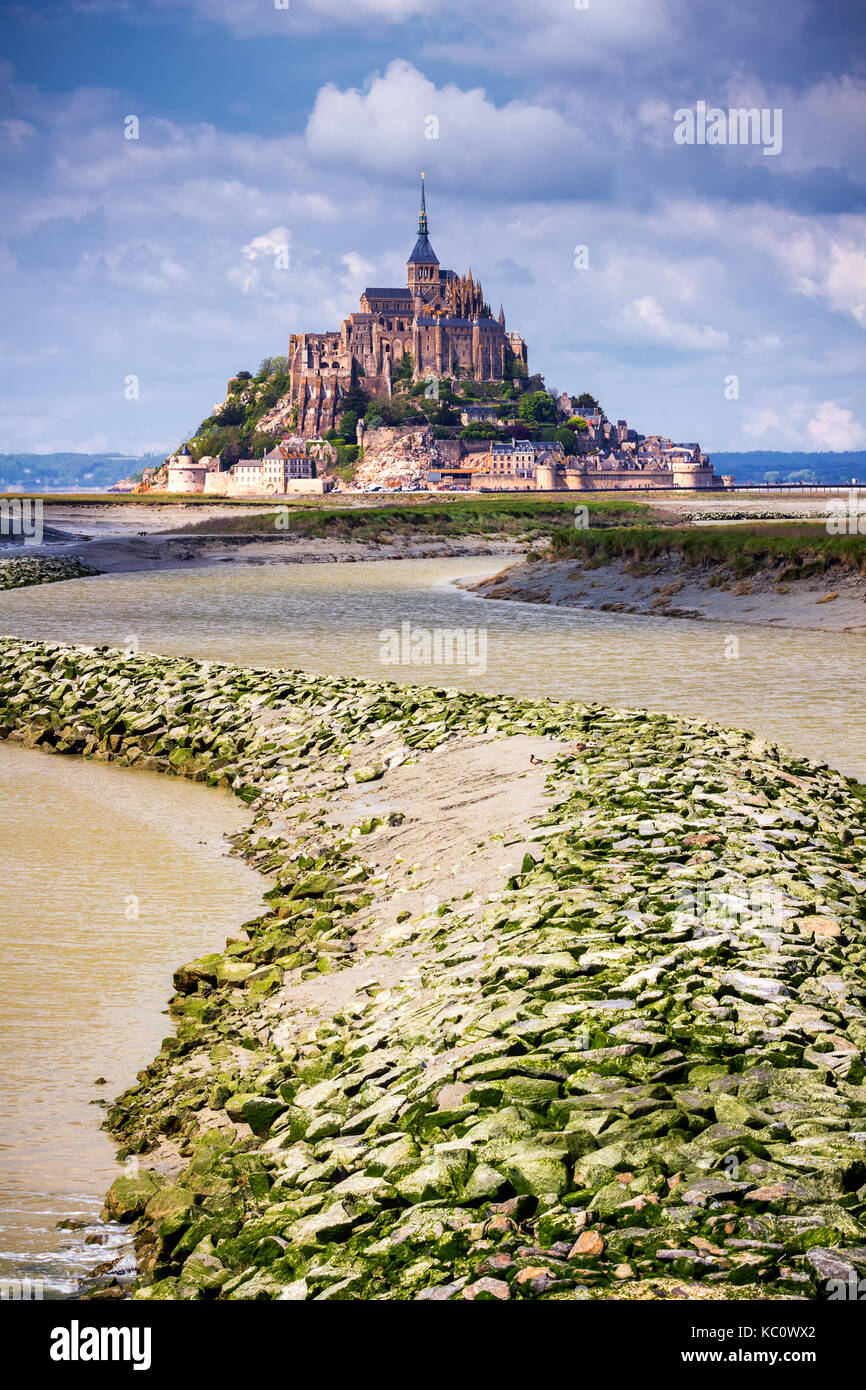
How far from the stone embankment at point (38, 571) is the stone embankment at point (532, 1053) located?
3878cm

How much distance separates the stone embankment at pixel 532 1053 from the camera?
471 cm

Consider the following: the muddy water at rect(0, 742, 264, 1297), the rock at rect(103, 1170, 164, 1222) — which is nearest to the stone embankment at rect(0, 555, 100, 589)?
the muddy water at rect(0, 742, 264, 1297)

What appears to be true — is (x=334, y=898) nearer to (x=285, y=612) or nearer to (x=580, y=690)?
(x=580, y=690)

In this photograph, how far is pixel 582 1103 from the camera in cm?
560

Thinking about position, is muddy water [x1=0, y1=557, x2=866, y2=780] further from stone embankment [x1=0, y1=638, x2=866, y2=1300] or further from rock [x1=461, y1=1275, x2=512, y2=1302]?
rock [x1=461, y1=1275, x2=512, y2=1302]

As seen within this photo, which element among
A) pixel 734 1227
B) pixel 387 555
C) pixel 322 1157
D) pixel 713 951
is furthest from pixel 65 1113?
pixel 387 555

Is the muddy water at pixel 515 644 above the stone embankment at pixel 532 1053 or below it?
above

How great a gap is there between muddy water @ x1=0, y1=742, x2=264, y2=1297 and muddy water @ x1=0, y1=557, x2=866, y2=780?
23.1 ft

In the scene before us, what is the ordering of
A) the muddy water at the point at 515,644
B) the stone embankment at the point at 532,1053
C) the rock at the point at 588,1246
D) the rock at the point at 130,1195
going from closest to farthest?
the rock at the point at 588,1246, the stone embankment at the point at 532,1053, the rock at the point at 130,1195, the muddy water at the point at 515,644

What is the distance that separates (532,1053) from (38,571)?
1945 inches

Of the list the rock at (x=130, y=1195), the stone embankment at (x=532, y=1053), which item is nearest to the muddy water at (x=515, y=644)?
the stone embankment at (x=532, y=1053)

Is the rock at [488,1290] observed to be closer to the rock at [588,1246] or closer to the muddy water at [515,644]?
the rock at [588,1246]

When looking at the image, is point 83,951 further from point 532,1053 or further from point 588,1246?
point 588,1246
